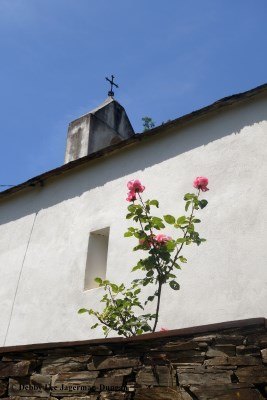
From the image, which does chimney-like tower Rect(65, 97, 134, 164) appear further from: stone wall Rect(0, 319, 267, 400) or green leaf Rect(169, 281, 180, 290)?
stone wall Rect(0, 319, 267, 400)

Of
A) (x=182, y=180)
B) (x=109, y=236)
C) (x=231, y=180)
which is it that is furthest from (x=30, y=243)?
A: (x=231, y=180)

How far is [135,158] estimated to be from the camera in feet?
26.2

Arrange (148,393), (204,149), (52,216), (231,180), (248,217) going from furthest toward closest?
(52,216)
(204,149)
(231,180)
(248,217)
(148,393)

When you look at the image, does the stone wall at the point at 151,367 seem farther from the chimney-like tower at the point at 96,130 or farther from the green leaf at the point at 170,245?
the chimney-like tower at the point at 96,130

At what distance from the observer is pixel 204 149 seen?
7.16 m

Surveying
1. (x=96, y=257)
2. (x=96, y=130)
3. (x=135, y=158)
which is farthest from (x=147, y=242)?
(x=96, y=130)

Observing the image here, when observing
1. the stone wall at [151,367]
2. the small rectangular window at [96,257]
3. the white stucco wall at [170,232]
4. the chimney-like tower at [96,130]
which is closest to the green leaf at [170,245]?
the white stucco wall at [170,232]

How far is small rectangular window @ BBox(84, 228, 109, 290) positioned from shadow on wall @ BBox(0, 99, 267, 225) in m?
0.83

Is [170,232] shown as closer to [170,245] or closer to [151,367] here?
[170,245]

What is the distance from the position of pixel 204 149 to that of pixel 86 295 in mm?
2630

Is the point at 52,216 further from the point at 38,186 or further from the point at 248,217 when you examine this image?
the point at 248,217

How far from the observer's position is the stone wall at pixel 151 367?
3250 millimetres

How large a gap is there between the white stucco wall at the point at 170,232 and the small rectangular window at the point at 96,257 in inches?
4.1

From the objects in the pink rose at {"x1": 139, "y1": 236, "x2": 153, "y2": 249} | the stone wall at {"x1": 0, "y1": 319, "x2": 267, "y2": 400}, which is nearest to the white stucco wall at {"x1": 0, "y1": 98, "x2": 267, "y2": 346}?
the pink rose at {"x1": 139, "y1": 236, "x2": 153, "y2": 249}
